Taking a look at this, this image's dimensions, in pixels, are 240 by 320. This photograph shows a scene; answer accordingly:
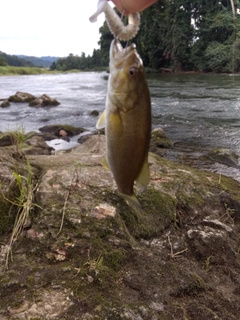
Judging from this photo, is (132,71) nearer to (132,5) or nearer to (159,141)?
(132,5)

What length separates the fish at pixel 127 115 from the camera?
1477 mm

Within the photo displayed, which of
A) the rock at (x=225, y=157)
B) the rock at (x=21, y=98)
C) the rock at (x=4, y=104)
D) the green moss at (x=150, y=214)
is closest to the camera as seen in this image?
the green moss at (x=150, y=214)

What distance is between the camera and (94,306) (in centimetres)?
249

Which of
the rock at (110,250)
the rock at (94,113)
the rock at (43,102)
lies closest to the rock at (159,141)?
the rock at (94,113)

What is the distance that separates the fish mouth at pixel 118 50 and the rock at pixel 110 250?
5.89 ft

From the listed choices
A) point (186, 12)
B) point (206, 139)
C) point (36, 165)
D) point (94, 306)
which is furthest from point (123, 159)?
point (186, 12)

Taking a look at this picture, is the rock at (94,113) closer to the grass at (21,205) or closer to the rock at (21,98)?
the rock at (21,98)

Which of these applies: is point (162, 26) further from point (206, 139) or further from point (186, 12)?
point (206, 139)

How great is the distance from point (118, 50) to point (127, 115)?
0.28 m

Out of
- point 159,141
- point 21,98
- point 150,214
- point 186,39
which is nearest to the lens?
point 150,214

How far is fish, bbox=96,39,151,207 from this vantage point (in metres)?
1.48

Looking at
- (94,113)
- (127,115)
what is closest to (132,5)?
(127,115)

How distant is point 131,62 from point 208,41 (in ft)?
165

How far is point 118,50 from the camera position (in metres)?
1.49
